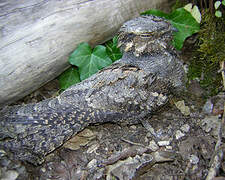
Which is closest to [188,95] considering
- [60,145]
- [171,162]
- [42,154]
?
A: [171,162]

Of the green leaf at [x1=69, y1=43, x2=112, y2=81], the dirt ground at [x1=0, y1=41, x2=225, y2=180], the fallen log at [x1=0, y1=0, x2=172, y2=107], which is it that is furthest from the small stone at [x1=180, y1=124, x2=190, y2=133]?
the fallen log at [x1=0, y1=0, x2=172, y2=107]

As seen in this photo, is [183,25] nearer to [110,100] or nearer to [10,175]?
[110,100]

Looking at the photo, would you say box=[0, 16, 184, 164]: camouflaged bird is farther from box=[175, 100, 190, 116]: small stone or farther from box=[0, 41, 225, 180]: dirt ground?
box=[175, 100, 190, 116]: small stone

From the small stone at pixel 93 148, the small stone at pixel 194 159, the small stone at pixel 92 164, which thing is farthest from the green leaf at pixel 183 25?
the small stone at pixel 92 164

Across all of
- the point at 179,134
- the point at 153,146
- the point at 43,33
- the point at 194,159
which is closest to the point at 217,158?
the point at 194,159

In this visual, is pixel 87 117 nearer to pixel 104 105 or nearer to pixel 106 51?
pixel 104 105

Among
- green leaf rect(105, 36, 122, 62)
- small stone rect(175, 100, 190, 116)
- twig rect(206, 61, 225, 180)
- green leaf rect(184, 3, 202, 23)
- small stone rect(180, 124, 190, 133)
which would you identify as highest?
green leaf rect(184, 3, 202, 23)

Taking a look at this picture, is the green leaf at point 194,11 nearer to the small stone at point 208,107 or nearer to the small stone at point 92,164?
the small stone at point 208,107
